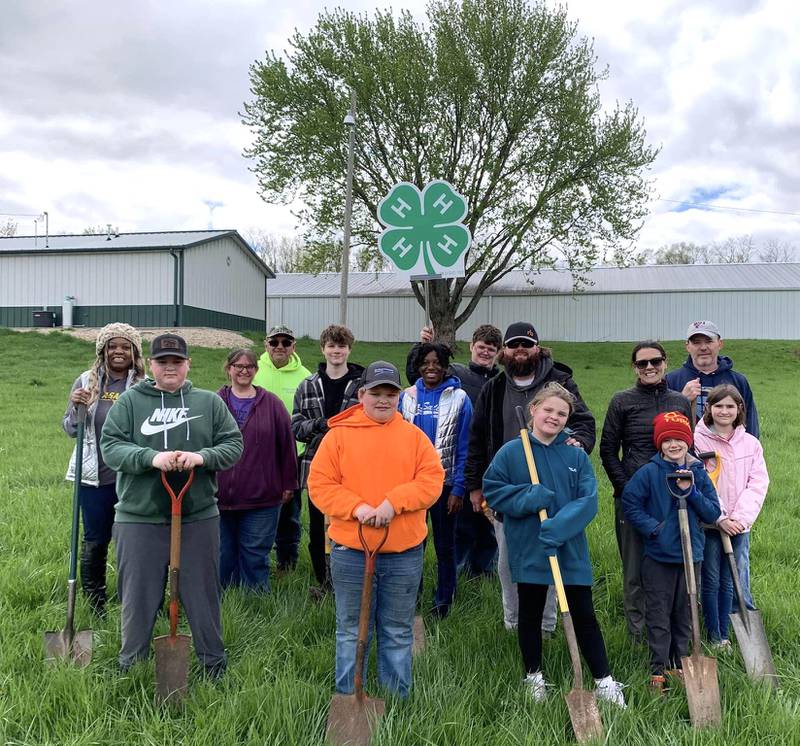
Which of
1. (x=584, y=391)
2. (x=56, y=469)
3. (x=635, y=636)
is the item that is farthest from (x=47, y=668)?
(x=584, y=391)

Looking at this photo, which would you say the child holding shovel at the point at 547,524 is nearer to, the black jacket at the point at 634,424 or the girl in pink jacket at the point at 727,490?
the black jacket at the point at 634,424

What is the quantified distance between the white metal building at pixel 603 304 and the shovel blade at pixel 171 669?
92.9 feet

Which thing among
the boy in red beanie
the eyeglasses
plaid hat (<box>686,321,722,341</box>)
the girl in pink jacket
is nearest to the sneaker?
the boy in red beanie

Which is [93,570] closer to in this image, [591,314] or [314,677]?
[314,677]

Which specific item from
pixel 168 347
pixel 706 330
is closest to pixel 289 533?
pixel 168 347

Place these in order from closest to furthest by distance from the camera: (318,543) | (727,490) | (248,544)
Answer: (727,490) < (248,544) < (318,543)

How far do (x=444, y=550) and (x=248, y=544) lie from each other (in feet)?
4.49

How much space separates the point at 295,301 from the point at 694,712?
34.2 m

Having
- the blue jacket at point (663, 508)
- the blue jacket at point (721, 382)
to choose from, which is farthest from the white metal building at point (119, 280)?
the blue jacket at point (663, 508)

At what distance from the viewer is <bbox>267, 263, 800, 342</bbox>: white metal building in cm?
3244

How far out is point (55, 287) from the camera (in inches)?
1061

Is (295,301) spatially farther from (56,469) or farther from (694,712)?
(694,712)

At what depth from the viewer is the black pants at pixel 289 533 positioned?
5531 millimetres

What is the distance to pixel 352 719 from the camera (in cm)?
301
